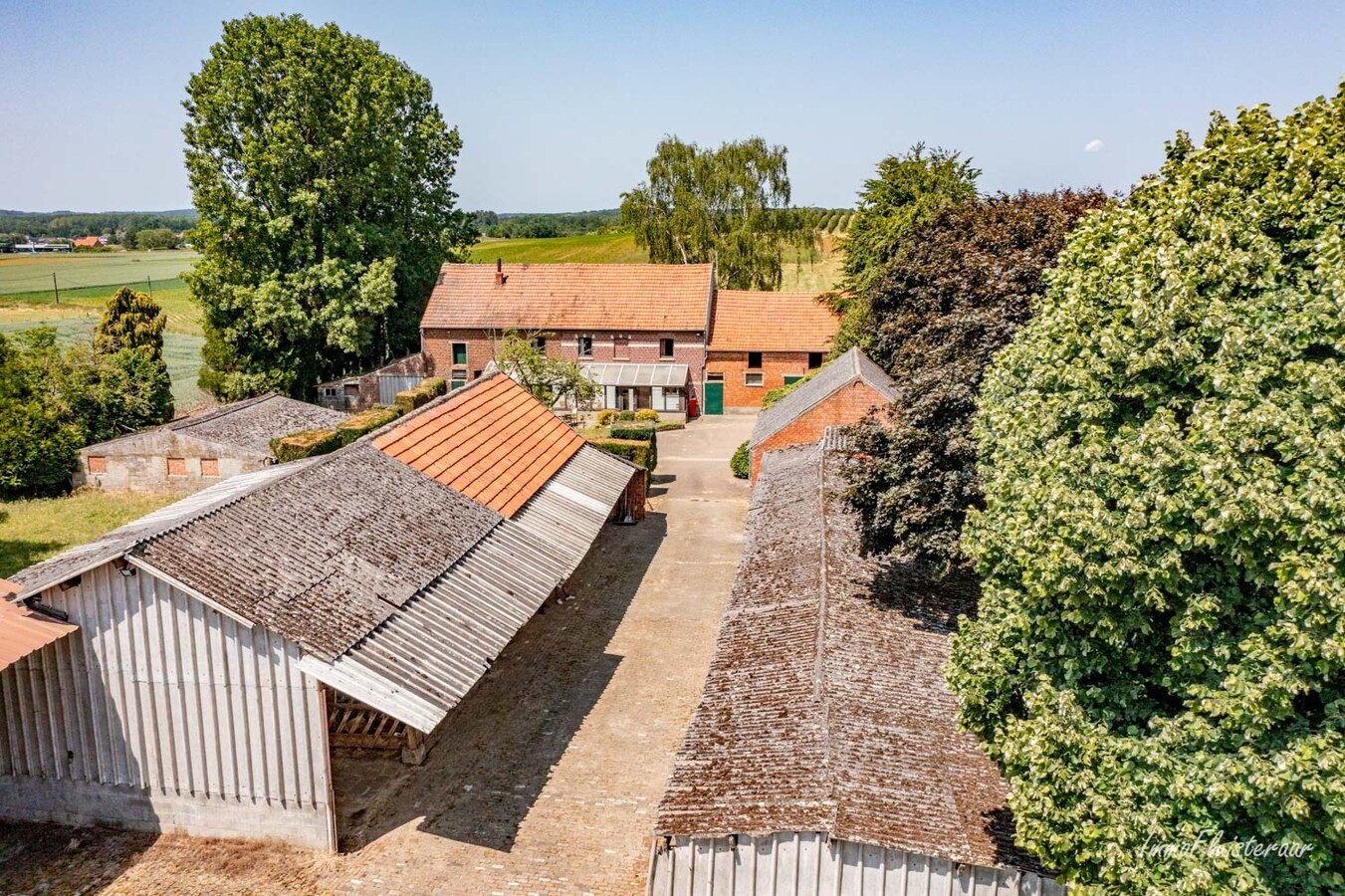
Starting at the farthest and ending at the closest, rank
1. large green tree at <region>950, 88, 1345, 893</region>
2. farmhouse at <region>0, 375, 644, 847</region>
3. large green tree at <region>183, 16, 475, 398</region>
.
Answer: large green tree at <region>183, 16, 475, 398</region>, farmhouse at <region>0, 375, 644, 847</region>, large green tree at <region>950, 88, 1345, 893</region>

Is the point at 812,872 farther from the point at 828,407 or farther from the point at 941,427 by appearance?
the point at 828,407

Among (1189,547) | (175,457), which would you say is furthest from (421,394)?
(1189,547)

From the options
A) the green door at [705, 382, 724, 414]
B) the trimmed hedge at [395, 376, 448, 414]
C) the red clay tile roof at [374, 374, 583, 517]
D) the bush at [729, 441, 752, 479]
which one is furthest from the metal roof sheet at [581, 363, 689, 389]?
the red clay tile roof at [374, 374, 583, 517]

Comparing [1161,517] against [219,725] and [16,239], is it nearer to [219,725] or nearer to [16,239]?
[219,725]

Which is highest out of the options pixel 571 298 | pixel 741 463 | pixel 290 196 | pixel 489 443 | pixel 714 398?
pixel 290 196

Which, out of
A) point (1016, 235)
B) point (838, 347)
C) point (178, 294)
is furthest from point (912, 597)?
point (178, 294)

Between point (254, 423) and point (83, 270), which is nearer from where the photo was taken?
point (254, 423)

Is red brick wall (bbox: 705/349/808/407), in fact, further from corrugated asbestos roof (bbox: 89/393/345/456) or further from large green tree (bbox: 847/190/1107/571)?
large green tree (bbox: 847/190/1107/571)
